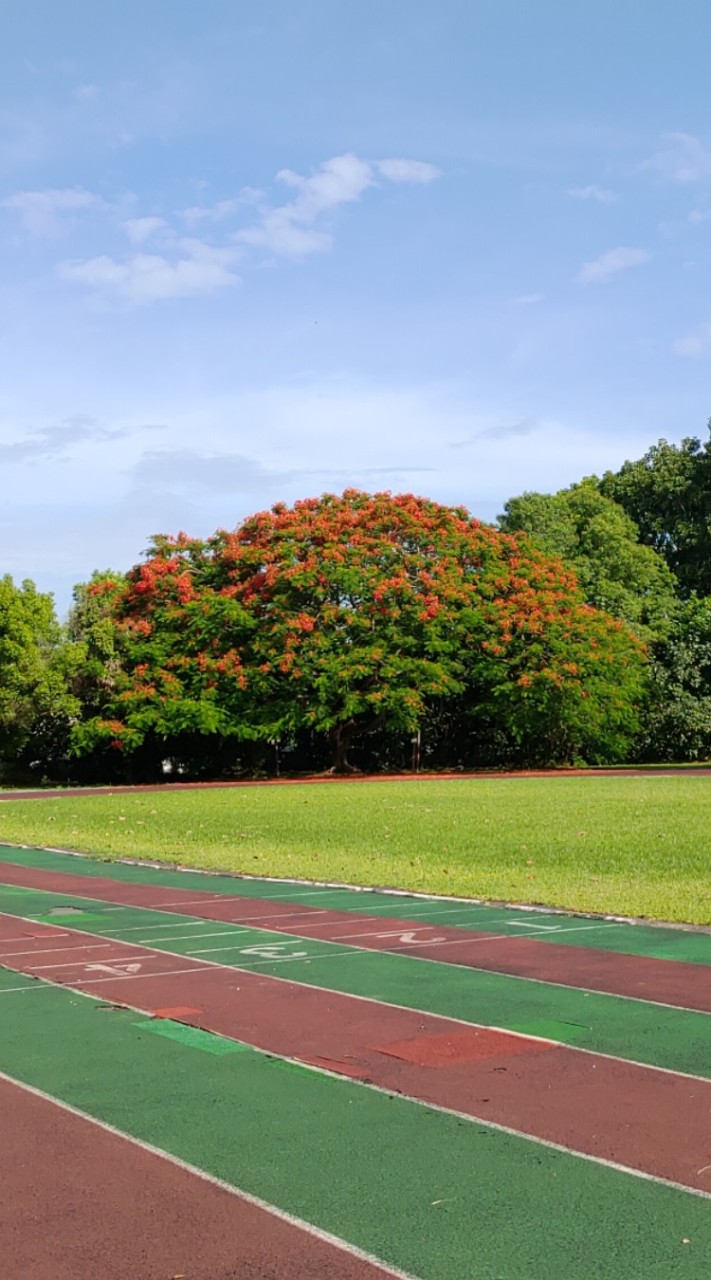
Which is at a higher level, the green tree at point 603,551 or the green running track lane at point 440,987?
the green tree at point 603,551

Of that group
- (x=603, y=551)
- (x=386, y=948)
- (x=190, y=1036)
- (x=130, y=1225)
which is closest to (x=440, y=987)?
(x=386, y=948)

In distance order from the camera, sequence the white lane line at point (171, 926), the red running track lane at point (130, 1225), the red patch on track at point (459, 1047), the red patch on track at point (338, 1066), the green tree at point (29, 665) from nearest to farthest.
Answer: the red running track lane at point (130, 1225) → the red patch on track at point (338, 1066) → the red patch on track at point (459, 1047) → the white lane line at point (171, 926) → the green tree at point (29, 665)

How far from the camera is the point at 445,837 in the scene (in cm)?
1853

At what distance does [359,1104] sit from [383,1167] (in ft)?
2.94

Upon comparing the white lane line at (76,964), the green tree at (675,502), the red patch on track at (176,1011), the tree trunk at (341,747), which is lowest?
the red patch on track at (176,1011)

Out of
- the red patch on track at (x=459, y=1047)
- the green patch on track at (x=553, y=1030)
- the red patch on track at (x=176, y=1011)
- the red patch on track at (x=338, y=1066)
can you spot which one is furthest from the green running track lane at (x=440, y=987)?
the red patch on track at (x=338, y=1066)

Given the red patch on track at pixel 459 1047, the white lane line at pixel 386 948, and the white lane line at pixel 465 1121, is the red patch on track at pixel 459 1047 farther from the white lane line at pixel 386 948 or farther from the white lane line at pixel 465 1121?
the white lane line at pixel 386 948

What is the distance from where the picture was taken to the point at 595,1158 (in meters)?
5.00

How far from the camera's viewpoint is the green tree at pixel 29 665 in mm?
37156

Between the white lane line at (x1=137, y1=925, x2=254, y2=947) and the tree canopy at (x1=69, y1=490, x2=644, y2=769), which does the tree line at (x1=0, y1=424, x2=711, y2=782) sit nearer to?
the tree canopy at (x1=69, y1=490, x2=644, y2=769)

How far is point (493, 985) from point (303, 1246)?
172 inches

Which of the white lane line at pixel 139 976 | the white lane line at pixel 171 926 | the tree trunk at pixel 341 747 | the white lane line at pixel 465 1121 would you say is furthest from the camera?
the tree trunk at pixel 341 747

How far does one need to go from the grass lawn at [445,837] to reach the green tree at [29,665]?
23.3ft

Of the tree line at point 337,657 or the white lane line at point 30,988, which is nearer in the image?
the white lane line at point 30,988
